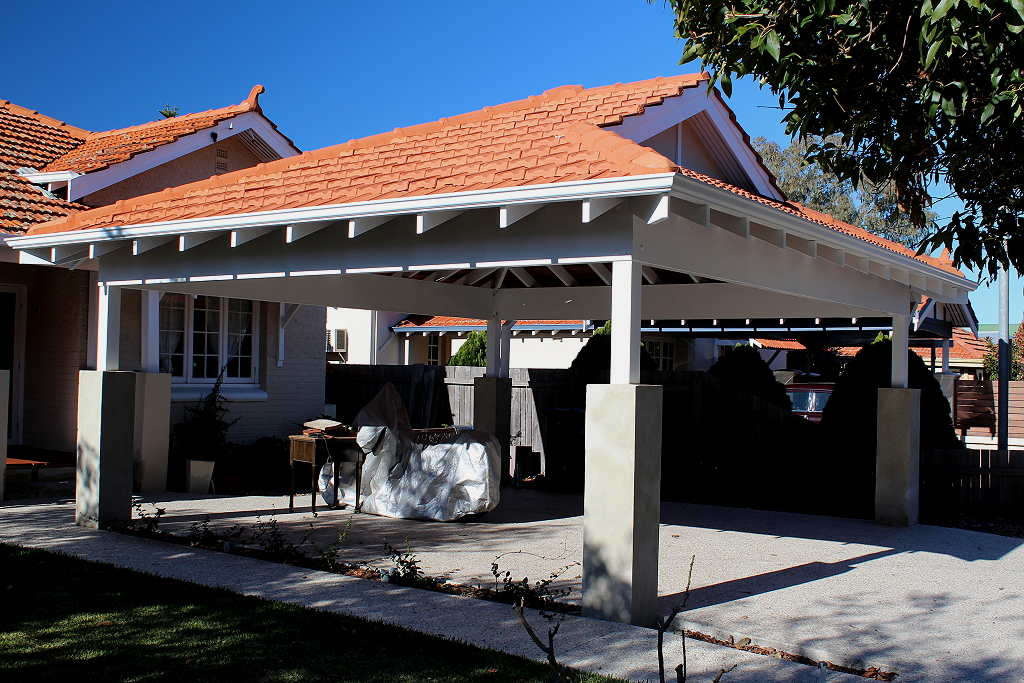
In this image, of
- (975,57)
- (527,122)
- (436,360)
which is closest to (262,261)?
(527,122)

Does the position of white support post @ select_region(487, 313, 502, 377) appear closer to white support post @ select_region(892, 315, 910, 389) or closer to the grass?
white support post @ select_region(892, 315, 910, 389)

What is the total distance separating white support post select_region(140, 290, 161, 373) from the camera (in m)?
11.1

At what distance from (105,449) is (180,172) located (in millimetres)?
6293

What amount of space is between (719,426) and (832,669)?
7970 mm

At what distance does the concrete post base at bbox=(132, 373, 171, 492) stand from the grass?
4.78 m

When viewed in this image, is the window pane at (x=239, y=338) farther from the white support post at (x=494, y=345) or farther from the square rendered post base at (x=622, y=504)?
the square rendered post base at (x=622, y=504)

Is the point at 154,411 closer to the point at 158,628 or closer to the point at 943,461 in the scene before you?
the point at 158,628

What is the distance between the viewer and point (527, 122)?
27.6 feet

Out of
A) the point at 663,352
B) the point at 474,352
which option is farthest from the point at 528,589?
the point at 663,352

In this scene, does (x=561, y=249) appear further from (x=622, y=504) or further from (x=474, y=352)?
(x=474, y=352)

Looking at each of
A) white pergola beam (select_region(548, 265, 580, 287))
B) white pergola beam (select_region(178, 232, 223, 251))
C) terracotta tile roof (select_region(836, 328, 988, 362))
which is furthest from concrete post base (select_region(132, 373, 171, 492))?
terracotta tile roof (select_region(836, 328, 988, 362))

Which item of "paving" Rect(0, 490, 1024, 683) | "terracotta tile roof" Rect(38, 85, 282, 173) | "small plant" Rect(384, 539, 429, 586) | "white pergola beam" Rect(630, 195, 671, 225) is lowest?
"paving" Rect(0, 490, 1024, 683)

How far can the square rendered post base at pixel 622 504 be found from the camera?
18.9 ft

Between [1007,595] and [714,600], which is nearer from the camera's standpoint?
[714,600]
